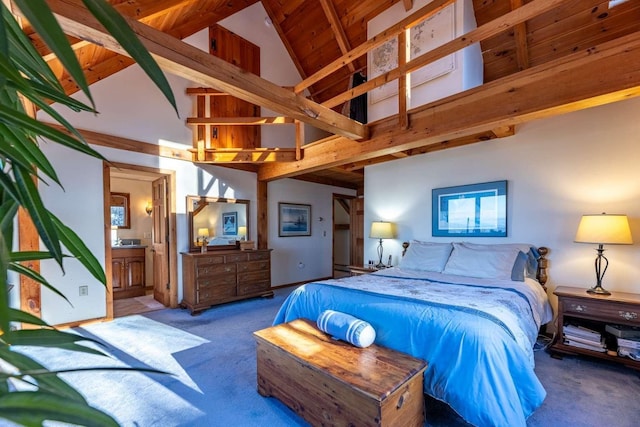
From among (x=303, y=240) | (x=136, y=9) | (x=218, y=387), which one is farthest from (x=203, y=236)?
(x=136, y=9)

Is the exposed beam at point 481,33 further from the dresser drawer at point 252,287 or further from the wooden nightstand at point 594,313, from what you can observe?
the dresser drawer at point 252,287

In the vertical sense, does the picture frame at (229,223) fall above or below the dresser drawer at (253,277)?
above

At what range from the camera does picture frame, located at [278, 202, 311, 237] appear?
5.55 m

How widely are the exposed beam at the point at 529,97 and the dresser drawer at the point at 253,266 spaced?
8.63ft

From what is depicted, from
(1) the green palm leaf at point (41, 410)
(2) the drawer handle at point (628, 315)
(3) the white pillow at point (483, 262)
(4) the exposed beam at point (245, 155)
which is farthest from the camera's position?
(4) the exposed beam at point (245, 155)

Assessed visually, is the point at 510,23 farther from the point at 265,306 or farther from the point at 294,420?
the point at 265,306

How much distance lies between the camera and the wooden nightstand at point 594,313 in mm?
2219

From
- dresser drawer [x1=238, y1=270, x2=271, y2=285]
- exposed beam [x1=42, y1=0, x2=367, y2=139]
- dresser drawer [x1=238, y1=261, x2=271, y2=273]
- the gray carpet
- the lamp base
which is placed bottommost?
the gray carpet

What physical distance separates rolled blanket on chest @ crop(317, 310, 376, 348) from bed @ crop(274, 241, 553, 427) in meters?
0.15

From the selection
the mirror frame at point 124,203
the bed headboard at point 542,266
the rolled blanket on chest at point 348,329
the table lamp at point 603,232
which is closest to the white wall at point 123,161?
the mirror frame at point 124,203

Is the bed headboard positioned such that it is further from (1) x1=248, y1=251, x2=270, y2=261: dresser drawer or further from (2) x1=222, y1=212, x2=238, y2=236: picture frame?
(2) x1=222, y1=212, x2=238, y2=236: picture frame

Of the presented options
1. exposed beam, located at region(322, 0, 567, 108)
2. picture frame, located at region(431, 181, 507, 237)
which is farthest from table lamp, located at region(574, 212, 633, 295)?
exposed beam, located at region(322, 0, 567, 108)

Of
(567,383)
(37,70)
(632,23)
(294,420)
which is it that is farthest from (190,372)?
(632,23)

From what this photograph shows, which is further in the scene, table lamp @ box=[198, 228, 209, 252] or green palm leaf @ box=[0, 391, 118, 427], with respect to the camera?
table lamp @ box=[198, 228, 209, 252]
